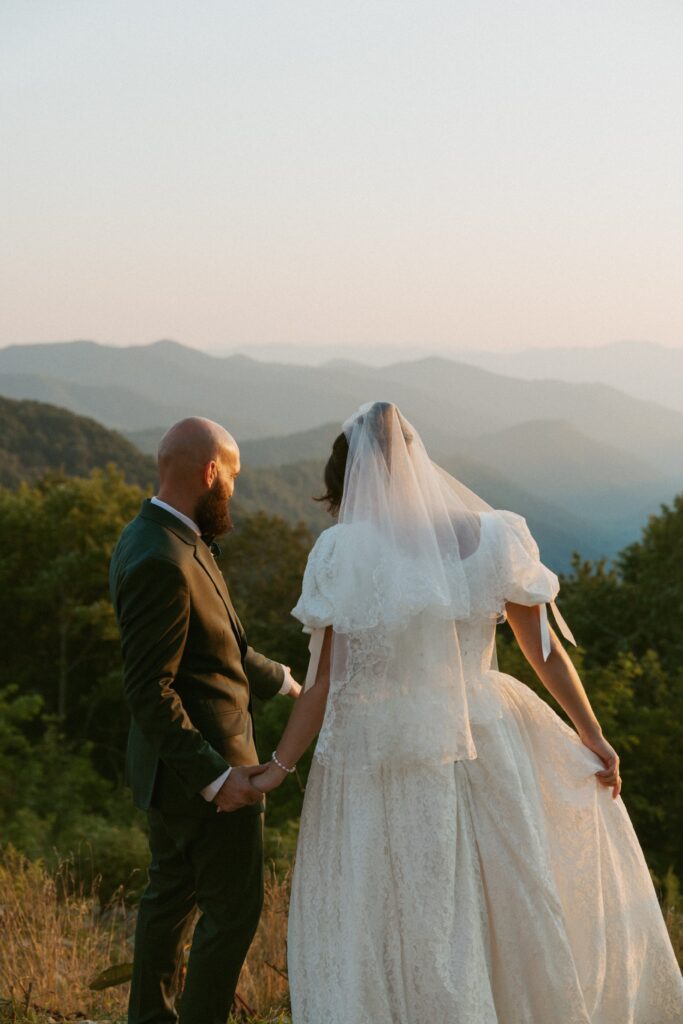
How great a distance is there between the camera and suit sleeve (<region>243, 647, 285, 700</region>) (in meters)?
3.79

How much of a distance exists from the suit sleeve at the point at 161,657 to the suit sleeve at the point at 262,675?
0.56 m

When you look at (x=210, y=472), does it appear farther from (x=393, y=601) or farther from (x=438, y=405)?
(x=438, y=405)

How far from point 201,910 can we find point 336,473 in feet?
4.68

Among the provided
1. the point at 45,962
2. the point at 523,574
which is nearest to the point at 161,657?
the point at 523,574

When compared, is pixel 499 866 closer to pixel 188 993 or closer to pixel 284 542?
pixel 188 993

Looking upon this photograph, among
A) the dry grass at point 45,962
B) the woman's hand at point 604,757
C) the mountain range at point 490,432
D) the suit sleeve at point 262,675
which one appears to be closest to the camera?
the woman's hand at point 604,757

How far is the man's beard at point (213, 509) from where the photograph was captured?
344 centimetres

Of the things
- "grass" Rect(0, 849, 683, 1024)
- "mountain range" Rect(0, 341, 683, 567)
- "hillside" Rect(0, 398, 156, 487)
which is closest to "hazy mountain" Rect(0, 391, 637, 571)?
"hillside" Rect(0, 398, 156, 487)

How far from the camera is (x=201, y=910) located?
3395 mm

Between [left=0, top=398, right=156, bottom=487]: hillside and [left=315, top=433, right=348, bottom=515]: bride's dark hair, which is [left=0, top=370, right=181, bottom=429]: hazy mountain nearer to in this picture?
[left=0, top=398, right=156, bottom=487]: hillside

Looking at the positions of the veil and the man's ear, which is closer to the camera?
the veil

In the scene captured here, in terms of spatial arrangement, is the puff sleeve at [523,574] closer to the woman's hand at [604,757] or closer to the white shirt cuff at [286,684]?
Answer: the woman's hand at [604,757]

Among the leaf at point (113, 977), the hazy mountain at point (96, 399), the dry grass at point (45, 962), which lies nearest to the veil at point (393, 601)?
the leaf at point (113, 977)

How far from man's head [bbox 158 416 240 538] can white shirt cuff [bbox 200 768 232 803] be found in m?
0.76
